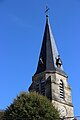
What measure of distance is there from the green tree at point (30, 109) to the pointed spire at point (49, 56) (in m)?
9.97

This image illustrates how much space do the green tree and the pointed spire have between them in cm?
997

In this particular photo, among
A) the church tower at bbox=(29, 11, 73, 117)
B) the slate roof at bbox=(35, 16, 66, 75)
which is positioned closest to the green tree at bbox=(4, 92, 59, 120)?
the church tower at bbox=(29, 11, 73, 117)

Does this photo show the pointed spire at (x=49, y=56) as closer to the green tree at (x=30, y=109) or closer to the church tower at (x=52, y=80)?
the church tower at (x=52, y=80)

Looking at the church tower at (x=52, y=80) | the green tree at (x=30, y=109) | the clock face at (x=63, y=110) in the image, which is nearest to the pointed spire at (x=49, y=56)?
the church tower at (x=52, y=80)

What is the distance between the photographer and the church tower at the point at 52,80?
4597cm

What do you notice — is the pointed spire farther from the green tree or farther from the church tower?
the green tree

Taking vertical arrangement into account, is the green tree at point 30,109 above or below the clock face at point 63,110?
below

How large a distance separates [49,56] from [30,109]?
1400 centimetres

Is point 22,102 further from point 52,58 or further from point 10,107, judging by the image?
point 52,58

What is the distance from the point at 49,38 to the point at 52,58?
Answer: 422 centimetres

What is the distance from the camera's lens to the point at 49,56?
50375 mm

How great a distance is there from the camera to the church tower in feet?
151

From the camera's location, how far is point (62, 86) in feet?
158

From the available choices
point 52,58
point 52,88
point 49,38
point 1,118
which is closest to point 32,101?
point 1,118
